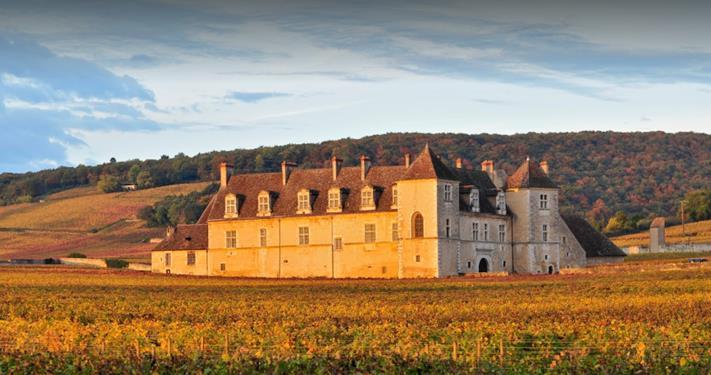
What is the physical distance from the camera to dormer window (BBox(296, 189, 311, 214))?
87.4 meters

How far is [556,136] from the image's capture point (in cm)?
19675

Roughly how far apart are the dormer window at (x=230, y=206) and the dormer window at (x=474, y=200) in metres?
17.3

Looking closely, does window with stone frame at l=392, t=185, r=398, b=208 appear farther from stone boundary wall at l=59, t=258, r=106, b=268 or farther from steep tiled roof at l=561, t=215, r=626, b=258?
stone boundary wall at l=59, t=258, r=106, b=268

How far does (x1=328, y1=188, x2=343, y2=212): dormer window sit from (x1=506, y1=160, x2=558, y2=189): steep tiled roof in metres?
11.5

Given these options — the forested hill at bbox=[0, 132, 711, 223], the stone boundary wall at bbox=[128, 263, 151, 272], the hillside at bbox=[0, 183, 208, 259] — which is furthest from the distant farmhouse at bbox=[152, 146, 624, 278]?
the forested hill at bbox=[0, 132, 711, 223]

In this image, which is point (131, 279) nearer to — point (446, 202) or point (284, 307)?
point (446, 202)

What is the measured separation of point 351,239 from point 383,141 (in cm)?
Result: 9677

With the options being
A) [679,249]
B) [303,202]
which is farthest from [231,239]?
[679,249]

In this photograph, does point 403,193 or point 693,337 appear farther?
point 403,193

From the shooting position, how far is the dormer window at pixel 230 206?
298 ft

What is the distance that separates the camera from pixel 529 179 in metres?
87.1

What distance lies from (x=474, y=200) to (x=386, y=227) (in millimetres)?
5907

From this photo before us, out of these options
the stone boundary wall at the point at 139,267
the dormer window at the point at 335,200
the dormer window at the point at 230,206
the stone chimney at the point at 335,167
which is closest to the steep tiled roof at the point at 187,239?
the dormer window at the point at 230,206

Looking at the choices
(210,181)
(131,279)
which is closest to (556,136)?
(210,181)
